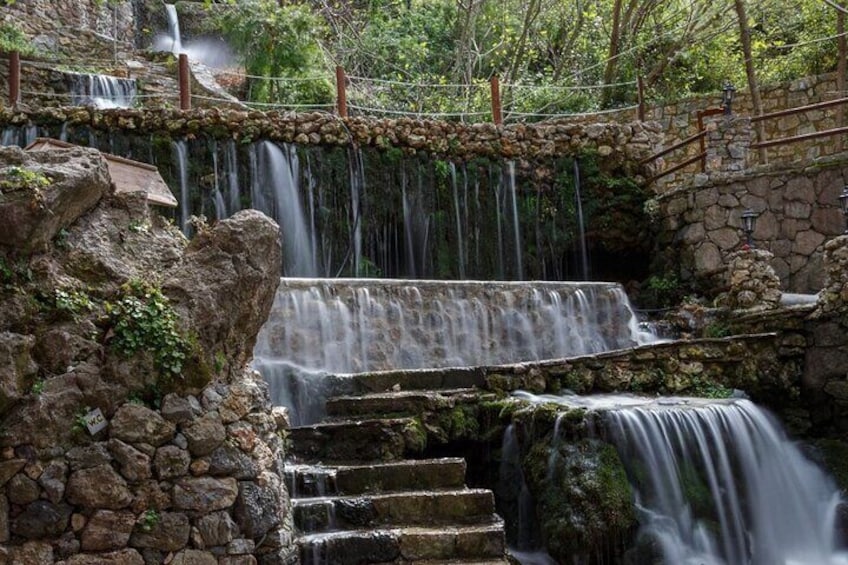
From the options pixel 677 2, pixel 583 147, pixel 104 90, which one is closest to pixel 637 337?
pixel 583 147

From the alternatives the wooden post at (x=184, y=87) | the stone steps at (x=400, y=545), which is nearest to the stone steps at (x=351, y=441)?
the stone steps at (x=400, y=545)

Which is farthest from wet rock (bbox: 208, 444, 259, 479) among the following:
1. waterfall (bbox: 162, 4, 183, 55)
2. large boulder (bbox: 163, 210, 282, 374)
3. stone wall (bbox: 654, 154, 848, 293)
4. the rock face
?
waterfall (bbox: 162, 4, 183, 55)

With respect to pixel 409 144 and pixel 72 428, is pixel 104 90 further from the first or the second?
pixel 72 428

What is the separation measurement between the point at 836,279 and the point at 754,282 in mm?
1247

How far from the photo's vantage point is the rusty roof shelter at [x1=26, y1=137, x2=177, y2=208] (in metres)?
5.16

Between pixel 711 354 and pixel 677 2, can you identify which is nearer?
pixel 711 354

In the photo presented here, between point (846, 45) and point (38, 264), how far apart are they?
14.8 m

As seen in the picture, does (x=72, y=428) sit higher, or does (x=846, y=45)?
(x=846, y=45)

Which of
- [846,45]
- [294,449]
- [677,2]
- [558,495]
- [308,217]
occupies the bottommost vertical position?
[558,495]

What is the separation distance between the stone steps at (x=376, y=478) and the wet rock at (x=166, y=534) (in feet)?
5.05

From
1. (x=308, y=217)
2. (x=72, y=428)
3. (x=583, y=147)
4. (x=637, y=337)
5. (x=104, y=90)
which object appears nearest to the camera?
(x=72, y=428)

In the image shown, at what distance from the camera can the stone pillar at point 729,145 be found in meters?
12.9

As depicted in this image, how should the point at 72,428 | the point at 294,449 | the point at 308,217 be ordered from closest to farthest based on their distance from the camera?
the point at 72,428 < the point at 294,449 < the point at 308,217

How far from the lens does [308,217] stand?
12641mm
